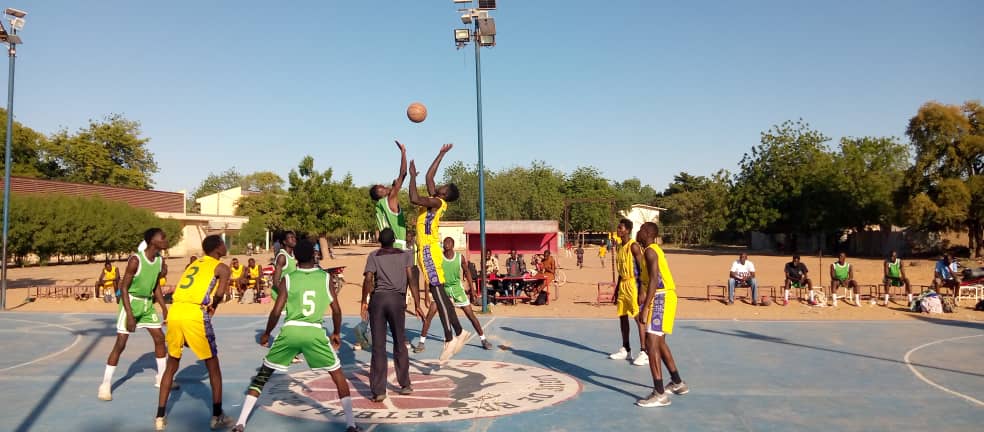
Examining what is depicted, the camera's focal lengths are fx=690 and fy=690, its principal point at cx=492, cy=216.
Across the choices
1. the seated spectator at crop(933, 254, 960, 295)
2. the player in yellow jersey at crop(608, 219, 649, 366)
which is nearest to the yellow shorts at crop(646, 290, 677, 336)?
→ the player in yellow jersey at crop(608, 219, 649, 366)

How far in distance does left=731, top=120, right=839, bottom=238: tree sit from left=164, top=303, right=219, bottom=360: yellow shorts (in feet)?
171

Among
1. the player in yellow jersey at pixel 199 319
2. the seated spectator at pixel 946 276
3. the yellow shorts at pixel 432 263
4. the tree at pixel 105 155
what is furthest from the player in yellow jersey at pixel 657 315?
the tree at pixel 105 155

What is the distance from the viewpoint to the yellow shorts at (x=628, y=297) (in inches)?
377

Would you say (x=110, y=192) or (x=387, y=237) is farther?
(x=110, y=192)

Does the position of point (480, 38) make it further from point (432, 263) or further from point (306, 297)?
point (306, 297)

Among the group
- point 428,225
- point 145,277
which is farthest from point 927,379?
point 145,277

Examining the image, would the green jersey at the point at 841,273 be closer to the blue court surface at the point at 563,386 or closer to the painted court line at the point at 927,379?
the blue court surface at the point at 563,386

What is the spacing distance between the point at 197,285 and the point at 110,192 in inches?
2118

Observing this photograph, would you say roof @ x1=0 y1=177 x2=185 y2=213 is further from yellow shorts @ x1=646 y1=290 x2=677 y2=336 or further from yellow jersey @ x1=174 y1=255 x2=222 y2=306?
yellow shorts @ x1=646 y1=290 x2=677 y2=336

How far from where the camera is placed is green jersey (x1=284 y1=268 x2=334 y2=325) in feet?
20.4

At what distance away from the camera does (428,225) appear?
30.0ft

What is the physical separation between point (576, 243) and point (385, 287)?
247 feet

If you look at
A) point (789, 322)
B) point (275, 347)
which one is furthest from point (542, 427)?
point (789, 322)

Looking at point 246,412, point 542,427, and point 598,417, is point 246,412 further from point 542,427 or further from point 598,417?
point 598,417
